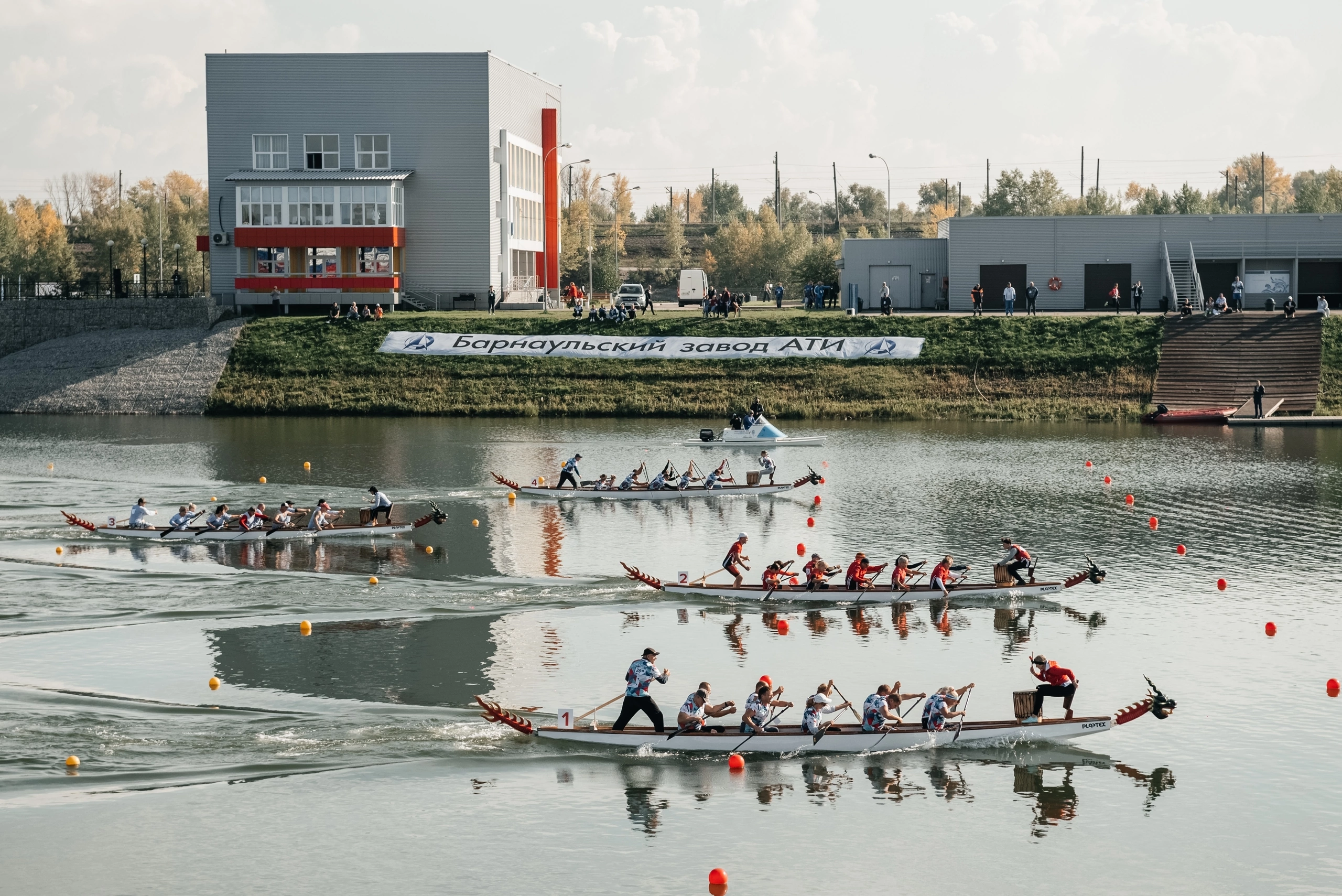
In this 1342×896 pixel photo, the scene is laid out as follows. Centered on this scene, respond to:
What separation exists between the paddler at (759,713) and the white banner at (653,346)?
186 feet

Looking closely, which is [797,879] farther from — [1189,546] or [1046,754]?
→ [1189,546]

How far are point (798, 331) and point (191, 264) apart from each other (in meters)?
83.0

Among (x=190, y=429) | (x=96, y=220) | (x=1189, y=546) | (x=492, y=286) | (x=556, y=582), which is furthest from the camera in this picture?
(x=96, y=220)

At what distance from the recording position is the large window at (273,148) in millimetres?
95562

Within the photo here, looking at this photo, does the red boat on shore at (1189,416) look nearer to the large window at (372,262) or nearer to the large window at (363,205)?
the large window at (372,262)

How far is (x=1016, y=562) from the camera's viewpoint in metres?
35.1

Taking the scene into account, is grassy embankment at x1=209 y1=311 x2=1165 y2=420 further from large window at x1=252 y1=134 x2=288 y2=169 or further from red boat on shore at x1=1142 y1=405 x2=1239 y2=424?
large window at x1=252 y1=134 x2=288 y2=169

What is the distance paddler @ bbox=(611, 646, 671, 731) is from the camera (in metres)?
24.5

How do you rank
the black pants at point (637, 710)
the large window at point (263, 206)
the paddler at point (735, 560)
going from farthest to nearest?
the large window at point (263, 206)
the paddler at point (735, 560)
the black pants at point (637, 710)

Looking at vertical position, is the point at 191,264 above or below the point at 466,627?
above

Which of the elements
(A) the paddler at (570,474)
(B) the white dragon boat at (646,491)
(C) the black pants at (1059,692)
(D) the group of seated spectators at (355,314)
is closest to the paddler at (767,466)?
(B) the white dragon boat at (646,491)

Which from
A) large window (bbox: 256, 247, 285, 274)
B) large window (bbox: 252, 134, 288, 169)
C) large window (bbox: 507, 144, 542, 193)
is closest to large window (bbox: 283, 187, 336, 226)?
large window (bbox: 256, 247, 285, 274)

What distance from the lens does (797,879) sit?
19641 mm

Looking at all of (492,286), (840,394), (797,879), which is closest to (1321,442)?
(840,394)
